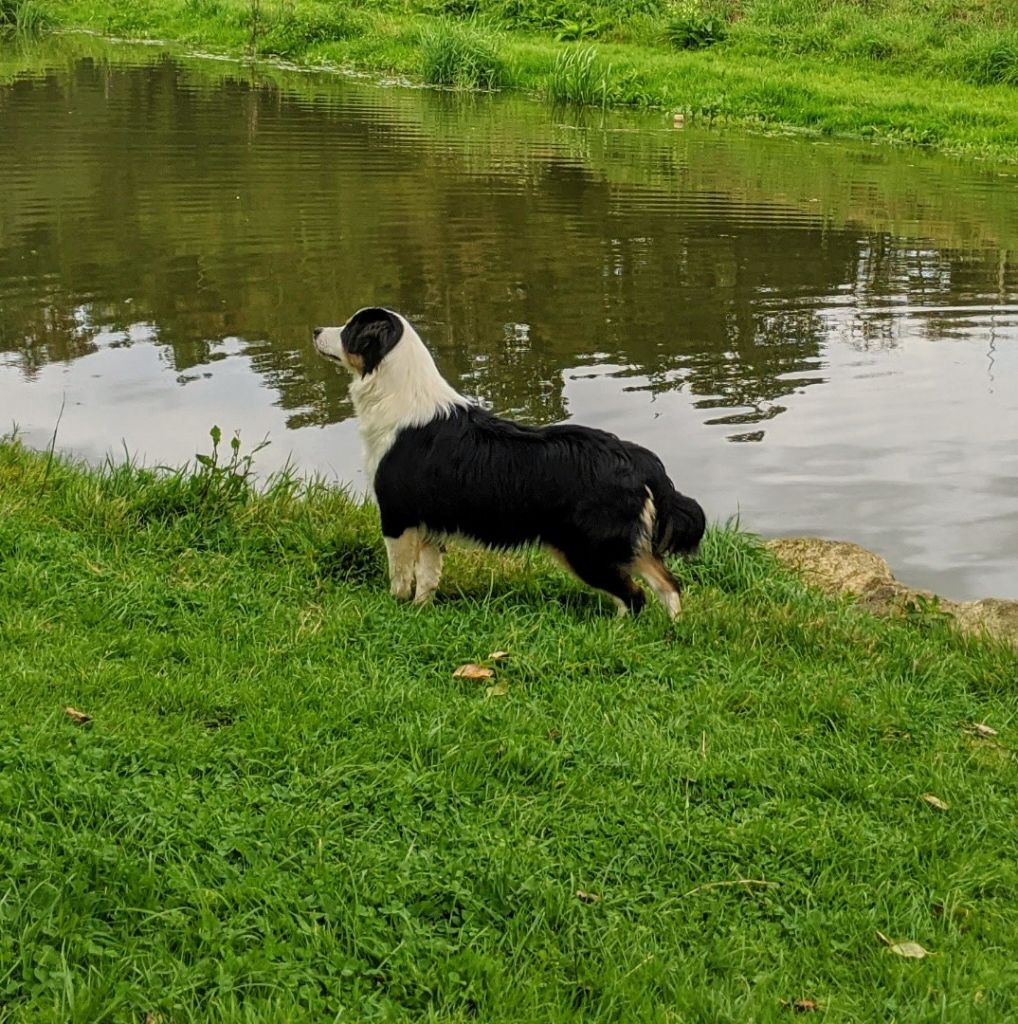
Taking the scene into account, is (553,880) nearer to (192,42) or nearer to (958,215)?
(958,215)

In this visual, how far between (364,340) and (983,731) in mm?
3078

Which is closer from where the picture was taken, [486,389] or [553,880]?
[553,880]

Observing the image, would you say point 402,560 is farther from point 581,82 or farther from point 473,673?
point 581,82

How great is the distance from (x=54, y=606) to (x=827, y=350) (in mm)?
7424

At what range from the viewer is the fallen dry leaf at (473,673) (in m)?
4.85

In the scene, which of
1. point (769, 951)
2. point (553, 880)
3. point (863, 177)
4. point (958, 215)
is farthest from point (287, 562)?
point (863, 177)

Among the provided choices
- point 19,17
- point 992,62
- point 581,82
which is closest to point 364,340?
point 581,82

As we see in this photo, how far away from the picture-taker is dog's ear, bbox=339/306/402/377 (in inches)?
225

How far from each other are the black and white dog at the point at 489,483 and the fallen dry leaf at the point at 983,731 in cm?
134

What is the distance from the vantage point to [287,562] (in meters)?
5.87

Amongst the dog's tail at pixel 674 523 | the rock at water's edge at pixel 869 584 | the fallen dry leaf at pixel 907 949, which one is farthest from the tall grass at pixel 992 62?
the fallen dry leaf at pixel 907 949

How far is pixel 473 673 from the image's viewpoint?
4.86m

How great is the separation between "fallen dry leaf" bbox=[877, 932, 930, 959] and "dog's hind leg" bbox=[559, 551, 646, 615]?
2.28 meters

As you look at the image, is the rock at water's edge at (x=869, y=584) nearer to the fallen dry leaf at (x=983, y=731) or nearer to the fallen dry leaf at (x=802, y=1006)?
the fallen dry leaf at (x=983, y=731)
